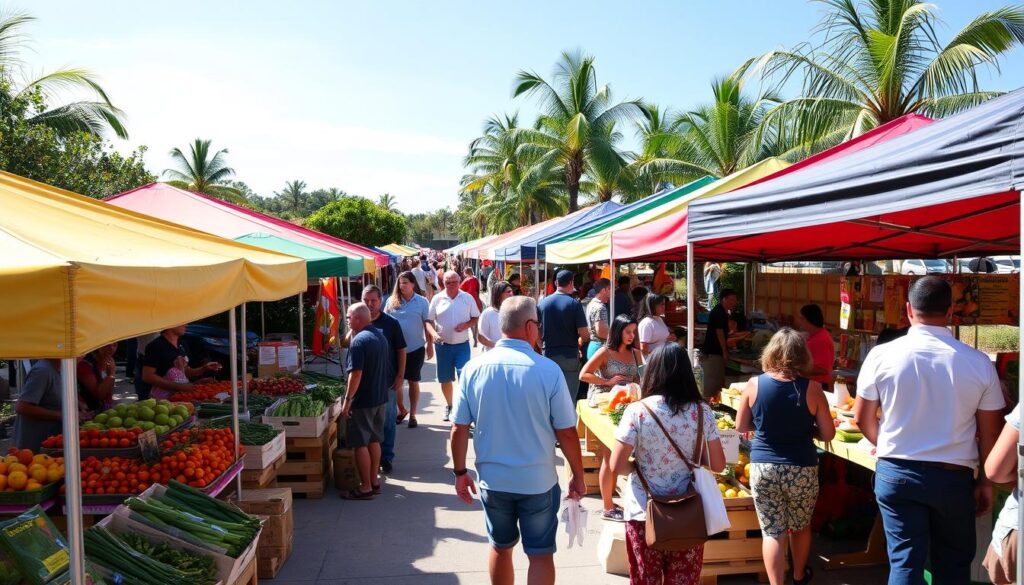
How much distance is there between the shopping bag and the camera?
3596mm

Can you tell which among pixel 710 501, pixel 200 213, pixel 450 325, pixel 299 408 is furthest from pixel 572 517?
pixel 200 213

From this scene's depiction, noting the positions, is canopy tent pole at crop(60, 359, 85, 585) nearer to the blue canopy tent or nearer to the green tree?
the blue canopy tent

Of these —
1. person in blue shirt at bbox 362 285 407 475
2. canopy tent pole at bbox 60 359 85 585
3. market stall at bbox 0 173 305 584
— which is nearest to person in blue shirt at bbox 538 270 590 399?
person in blue shirt at bbox 362 285 407 475

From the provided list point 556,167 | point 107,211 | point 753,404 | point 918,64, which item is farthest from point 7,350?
point 556,167

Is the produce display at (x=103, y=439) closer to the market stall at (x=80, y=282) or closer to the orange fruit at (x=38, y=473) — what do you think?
the orange fruit at (x=38, y=473)

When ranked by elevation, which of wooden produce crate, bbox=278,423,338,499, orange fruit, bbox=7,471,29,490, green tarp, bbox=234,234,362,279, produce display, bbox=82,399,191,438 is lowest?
wooden produce crate, bbox=278,423,338,499

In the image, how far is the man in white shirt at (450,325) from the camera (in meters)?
9.00

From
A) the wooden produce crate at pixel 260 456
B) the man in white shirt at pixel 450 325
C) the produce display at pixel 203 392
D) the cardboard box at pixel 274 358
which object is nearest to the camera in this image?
the wooden produce crate at pixel 260 456

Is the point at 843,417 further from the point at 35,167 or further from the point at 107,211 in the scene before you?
the point at 35,167

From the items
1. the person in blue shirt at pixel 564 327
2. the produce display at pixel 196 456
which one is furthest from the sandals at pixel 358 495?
the person in blue shirt at pixel 564 327

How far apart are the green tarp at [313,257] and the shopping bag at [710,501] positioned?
247 inches

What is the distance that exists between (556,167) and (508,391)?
2613cm

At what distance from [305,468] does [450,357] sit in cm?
283

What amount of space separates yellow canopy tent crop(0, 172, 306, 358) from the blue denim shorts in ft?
14.4
